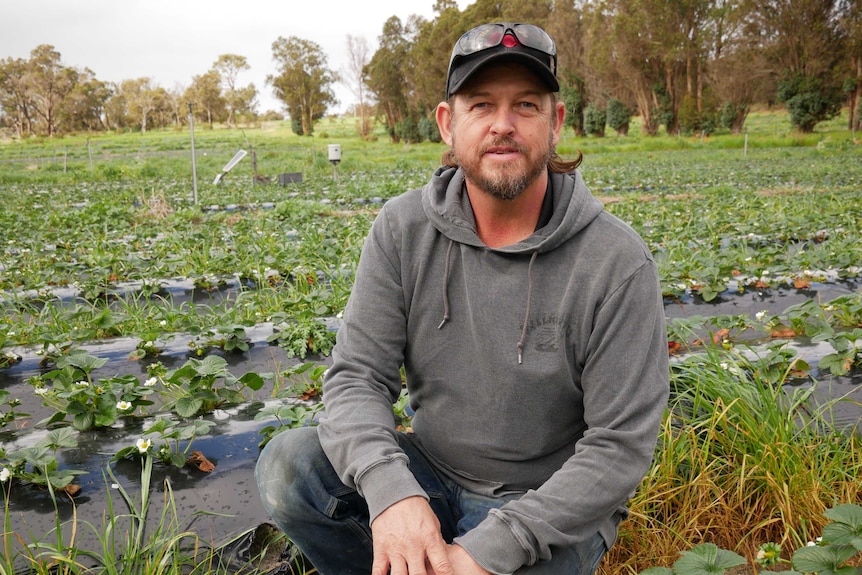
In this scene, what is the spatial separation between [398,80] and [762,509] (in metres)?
39.2

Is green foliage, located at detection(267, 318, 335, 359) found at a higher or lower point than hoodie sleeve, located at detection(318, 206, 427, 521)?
lower

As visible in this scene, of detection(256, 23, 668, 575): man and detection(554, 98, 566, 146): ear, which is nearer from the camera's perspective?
detection(256, 23, 668, 575): man

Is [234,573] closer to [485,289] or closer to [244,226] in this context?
[485,289]

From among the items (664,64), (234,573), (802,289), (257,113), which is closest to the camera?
(234,573)

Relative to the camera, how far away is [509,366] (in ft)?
5.43

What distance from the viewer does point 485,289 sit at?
1719 millimetres

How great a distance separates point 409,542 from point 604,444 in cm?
48

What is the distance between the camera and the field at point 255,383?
203cm

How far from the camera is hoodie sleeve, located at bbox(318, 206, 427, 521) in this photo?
64.6 inches

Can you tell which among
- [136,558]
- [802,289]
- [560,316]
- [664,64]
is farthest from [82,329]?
[664,64]

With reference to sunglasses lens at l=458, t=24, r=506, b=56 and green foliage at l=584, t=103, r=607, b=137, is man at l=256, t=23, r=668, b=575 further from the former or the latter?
green foliage at l=584, t=103, r=607, b=137

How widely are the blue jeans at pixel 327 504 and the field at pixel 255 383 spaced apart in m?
0.31

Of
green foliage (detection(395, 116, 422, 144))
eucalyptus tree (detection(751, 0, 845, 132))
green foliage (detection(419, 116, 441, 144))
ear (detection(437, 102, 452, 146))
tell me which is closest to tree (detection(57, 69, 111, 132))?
green foliage (detection(395, 116, 422, 144))

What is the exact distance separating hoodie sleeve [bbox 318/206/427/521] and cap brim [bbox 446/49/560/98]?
16.1 inches
